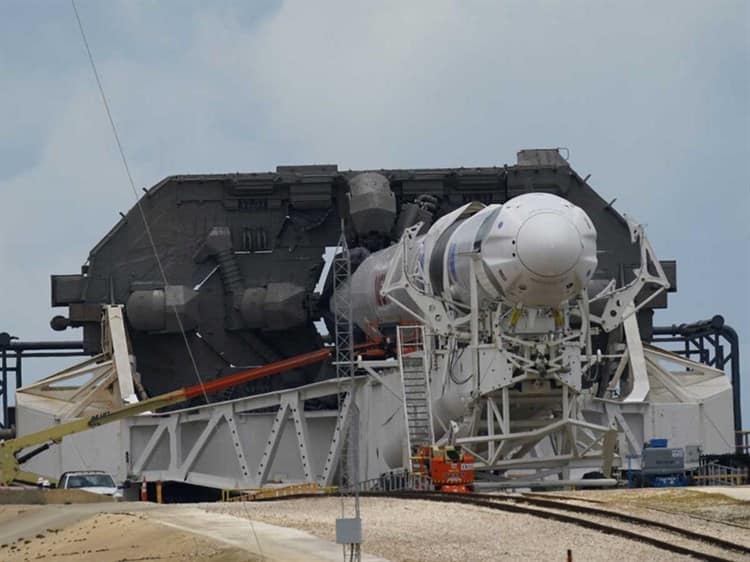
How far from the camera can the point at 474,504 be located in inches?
1239

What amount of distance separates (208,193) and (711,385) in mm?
18505

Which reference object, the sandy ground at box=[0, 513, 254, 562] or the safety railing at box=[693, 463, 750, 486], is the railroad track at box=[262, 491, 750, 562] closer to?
the sandy ground at box=[0, 513, 254, 562]

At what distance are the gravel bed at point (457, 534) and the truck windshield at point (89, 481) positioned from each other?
13434 millimetres

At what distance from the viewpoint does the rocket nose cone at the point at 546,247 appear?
39688mm

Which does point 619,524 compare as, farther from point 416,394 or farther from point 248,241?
point 248,241

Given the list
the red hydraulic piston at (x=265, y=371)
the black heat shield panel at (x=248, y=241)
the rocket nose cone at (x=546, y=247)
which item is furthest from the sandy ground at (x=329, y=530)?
the black heat shield panel at (x=248, y=241)

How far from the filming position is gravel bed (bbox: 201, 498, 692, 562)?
24266 millimetres

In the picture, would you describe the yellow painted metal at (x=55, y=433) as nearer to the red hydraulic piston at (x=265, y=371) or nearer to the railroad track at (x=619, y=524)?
→ the red hydraulic piston at (x=265, y=371)

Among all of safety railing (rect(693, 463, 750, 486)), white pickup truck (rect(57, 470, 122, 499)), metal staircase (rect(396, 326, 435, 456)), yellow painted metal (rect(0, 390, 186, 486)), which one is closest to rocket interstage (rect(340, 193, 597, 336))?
metal staircase (rect(396, 326, 435, 456))

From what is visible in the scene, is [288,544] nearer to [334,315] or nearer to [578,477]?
[578,477]

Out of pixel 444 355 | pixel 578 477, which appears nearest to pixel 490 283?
pixel 444 355

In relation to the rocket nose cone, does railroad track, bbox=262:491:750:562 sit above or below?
below

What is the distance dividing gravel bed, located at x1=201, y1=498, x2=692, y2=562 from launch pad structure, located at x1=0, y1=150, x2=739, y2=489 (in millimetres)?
9337

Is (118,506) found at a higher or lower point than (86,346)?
lower
